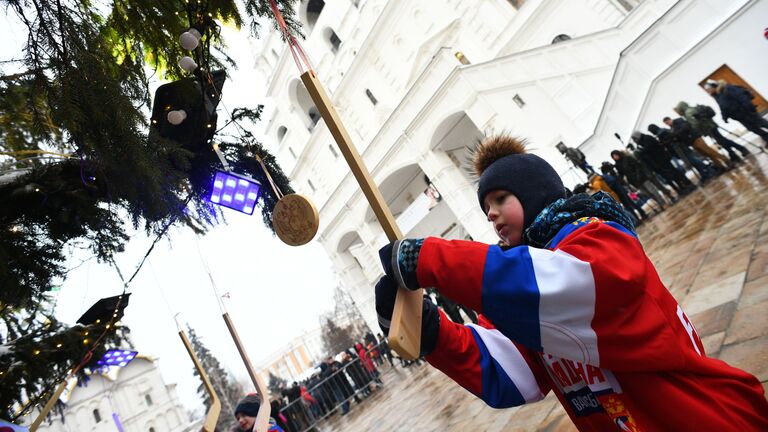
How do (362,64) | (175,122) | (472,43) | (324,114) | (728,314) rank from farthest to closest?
(362,64), (472,43), (175,122), (728,314), (324,114)

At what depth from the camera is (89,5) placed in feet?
8.34

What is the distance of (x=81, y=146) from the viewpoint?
2.41m

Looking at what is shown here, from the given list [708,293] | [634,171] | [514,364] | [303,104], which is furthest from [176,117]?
[303,104]

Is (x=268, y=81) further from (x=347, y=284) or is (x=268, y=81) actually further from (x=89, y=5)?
(x=89, y=5)

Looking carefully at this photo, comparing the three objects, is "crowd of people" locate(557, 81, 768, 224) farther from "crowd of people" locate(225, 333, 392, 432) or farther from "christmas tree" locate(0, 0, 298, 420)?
"christmas tree" locate(0, 0, 298, 420)

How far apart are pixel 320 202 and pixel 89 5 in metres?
25.9

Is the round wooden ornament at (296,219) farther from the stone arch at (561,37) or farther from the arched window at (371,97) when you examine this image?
the arched window at (371,97)

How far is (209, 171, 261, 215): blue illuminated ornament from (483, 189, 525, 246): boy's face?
9.06 ft

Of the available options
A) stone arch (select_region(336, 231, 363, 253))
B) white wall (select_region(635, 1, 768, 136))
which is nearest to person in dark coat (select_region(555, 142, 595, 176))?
white wall (select_region(635, 1, 768, 136))

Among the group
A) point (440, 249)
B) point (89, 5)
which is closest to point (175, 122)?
point (89, 5)

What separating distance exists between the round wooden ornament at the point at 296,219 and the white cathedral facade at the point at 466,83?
890 centimetres

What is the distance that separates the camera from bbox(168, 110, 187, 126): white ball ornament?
3.22m

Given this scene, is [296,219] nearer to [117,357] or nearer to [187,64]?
[187,64]

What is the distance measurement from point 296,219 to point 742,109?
9.99 meters
